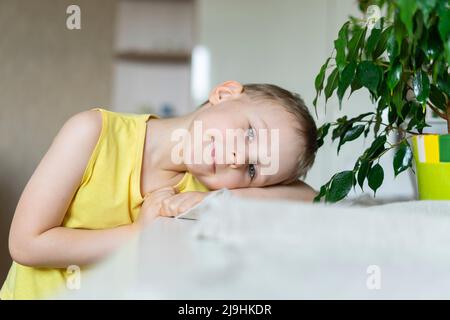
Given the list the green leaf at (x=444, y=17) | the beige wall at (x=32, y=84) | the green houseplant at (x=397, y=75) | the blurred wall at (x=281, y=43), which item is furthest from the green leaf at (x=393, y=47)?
A: the beige wall at (x=32, y=84)

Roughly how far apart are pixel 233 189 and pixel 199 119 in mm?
135

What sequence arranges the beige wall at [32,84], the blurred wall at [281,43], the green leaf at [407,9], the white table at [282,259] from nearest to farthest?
the white table at [282,259] < the green leaf at [407,9] < the beige wall at [32,84] < the blurred wall at [281,43]

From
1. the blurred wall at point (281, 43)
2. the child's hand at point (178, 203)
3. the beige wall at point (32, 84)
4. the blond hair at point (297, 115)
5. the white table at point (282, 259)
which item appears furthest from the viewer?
the blurred wall at point (281, 43)

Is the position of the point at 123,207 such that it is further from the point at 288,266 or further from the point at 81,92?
the point at 81,92

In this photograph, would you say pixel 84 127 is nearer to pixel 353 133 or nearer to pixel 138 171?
pixel 138 171

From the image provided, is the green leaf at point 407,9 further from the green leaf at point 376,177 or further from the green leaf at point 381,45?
the green leaf at point 376,177

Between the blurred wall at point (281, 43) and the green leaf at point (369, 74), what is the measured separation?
590 millimetres

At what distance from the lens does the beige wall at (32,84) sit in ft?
4.64

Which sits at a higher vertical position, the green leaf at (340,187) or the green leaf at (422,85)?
the green leaf at (422,85)

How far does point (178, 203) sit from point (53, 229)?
0.66ft

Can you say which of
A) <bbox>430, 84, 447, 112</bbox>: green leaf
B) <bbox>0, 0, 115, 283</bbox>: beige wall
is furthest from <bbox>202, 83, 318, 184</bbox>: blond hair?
<bbox>0, 0, 115, 283</bbox>: beige wall

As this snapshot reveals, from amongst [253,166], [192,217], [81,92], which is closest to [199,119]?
[253,166]

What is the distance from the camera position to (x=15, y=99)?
57.8 inches
